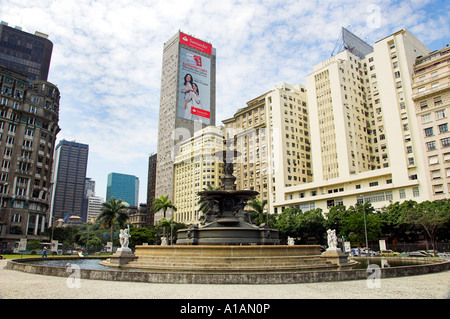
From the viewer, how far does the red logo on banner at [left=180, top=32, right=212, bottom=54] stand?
127 meters

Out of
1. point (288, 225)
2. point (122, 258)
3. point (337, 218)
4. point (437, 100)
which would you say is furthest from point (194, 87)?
point (122, 258)

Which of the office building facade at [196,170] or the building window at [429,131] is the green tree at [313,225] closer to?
the building window at [429,131]

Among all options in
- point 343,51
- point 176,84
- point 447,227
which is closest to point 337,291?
point 447,227

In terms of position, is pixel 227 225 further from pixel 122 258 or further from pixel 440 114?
→ pixel 440 114

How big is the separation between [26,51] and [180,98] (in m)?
69.8

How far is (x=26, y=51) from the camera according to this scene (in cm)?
13450

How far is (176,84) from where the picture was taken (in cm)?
12138

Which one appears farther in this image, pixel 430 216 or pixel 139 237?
pixel 139 237

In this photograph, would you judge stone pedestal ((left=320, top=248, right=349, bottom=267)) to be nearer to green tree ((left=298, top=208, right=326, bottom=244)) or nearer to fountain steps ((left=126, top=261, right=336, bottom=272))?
fountain steps ((left=126, top=261, right=336, bottom=272))

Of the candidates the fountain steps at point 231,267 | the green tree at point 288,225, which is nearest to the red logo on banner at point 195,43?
the green tree at point 288,225

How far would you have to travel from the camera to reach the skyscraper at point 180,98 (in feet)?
396
